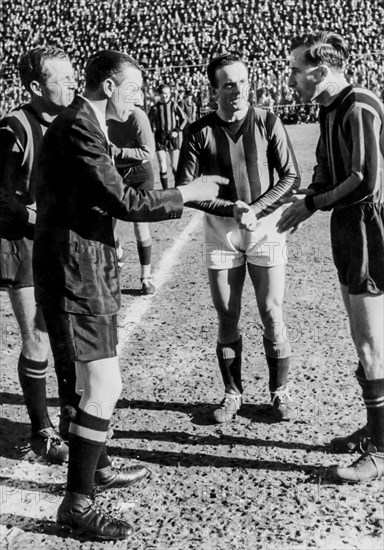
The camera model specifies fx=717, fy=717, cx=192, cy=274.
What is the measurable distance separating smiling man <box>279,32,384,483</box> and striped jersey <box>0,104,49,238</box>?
4.40ft

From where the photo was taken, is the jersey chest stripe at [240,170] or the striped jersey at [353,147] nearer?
the striped jersey at [353,147]

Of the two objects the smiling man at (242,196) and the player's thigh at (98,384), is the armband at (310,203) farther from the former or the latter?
the player's thigh at (98,384)

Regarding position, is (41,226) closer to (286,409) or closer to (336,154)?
(336,154)

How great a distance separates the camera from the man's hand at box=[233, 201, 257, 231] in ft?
12.5

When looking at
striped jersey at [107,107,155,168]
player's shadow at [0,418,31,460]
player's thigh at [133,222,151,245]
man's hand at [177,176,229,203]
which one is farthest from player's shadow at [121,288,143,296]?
man's hand at [177,176,229,203]

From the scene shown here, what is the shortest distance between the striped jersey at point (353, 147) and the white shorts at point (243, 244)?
62cm

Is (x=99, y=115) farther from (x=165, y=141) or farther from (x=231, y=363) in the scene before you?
(x=165, y=141)

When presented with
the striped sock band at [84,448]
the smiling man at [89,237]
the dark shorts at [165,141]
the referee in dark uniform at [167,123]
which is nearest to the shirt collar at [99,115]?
the smiling man at [89,237]

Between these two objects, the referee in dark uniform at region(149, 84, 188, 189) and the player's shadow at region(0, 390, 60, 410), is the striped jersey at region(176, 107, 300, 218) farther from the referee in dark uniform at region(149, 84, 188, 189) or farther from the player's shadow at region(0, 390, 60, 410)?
the referee in dark uniform at region(149, 84, 188, 189)

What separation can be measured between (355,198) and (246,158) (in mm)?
838

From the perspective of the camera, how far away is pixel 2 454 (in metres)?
3.96

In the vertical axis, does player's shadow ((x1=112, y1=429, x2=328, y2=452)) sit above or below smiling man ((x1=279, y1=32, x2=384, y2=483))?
below

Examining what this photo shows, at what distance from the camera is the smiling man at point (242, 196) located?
13.0 feet

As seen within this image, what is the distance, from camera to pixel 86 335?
9.86ft
